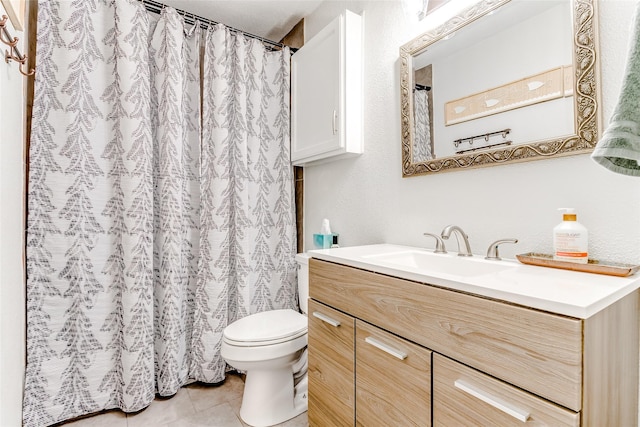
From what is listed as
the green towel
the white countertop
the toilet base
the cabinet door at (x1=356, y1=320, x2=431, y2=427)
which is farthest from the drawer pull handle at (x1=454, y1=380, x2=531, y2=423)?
the toilet base

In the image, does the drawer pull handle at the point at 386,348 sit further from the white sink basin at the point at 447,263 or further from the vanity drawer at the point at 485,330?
the white sink basin at the point at 447,263

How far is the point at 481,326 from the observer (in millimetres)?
695

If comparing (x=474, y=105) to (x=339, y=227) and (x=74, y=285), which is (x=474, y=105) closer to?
(x=339, y=227)

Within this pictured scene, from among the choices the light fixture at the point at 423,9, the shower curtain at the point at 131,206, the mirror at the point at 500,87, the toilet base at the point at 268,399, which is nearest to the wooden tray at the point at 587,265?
the mirror at the point at 500,87

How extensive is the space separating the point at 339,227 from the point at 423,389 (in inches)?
44.9

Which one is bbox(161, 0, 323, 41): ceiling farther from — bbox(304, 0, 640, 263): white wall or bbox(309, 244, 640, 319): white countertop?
bbox(309, 244, 640, 319): white countertop

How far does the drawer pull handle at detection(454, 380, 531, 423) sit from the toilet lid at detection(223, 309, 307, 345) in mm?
929

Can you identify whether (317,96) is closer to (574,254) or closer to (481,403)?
(574,254)

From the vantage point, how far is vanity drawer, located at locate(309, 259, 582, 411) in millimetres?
568

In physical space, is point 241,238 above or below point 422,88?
below

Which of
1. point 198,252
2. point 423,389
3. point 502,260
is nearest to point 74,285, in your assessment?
point 198,252

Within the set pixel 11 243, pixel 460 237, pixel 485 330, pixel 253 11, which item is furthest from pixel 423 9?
pixel 11 243

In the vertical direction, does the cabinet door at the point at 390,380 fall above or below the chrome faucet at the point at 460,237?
below

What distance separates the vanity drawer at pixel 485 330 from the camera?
0.57m
